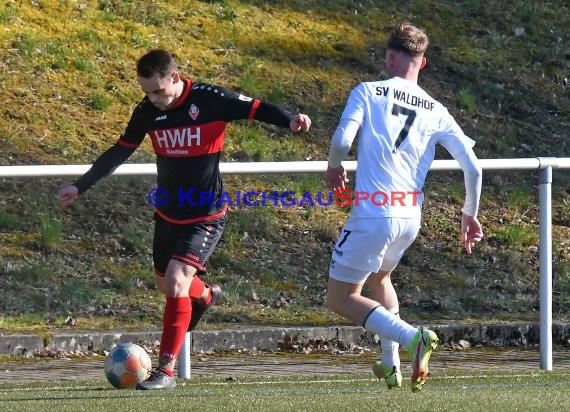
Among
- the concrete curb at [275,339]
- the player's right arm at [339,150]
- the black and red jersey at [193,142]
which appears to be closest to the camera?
the player's right arm at [339,150]

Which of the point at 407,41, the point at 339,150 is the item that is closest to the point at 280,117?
the point at 407,41

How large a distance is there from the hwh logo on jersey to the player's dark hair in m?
0.32

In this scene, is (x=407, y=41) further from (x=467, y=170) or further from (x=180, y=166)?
(x=180, y=166)

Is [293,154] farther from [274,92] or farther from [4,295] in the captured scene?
[4,295]

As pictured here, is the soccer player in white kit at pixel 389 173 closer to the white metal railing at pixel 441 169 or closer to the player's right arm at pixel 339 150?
the player's right arm at pixel 339 150

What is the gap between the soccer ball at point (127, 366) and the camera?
7.11 m

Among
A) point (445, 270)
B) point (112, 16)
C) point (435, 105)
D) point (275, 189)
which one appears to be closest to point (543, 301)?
point (435, 105)

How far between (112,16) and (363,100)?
9391 millimetres

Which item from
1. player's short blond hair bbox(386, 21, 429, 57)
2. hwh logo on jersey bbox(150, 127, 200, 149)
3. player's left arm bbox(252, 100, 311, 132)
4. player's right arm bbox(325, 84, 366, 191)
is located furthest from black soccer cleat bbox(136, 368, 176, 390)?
player's short blond hair bbox(386, 21, 429, 57)

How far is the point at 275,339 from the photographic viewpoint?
404 inches

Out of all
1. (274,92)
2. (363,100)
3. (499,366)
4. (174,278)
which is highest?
(274,92)

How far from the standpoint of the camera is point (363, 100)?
643 cm

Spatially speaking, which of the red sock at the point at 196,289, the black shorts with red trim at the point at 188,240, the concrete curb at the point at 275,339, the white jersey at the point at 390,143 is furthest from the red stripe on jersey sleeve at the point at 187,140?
the concrete curb at the point at 275,339

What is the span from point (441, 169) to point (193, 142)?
1699 mm
